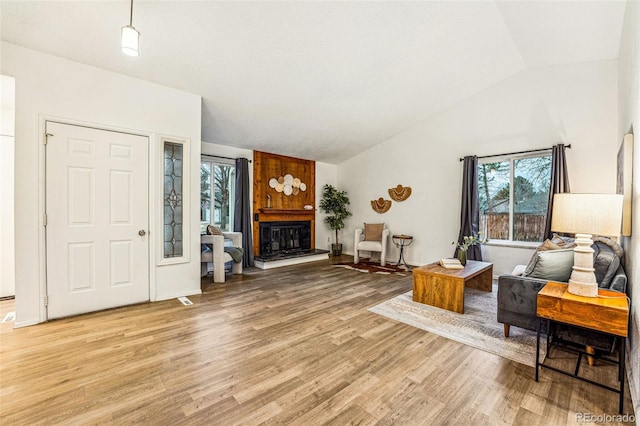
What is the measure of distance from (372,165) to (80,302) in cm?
571

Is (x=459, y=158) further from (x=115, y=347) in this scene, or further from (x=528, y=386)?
(x=115, y=347)

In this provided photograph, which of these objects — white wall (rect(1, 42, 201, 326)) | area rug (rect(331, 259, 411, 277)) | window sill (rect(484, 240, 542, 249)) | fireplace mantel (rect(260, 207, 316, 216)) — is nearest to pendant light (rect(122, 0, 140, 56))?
white wall (rect(1, 42, 201, 326))

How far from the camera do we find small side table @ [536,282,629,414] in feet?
5.81

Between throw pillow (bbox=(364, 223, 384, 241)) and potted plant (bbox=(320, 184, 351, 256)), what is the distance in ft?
2.98

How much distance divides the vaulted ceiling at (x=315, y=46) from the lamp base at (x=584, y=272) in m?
2.69

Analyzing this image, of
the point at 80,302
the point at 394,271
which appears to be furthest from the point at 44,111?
the point at 394,271

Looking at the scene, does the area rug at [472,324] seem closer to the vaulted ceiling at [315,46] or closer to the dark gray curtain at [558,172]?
the dark gray curtain at [558,172]

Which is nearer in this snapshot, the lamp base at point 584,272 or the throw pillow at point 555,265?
the lamp base at point 584,272

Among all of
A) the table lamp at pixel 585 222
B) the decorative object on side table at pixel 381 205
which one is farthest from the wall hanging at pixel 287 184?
the table lamp at pixel 585 222

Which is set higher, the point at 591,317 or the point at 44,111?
the point at 44,111

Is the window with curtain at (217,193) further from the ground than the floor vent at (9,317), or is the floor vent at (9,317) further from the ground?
the window with curtain at (217,193)

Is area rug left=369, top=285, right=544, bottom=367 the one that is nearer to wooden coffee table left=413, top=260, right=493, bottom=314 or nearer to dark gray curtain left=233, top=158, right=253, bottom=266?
wooden coffee table left=413, top=260, right=493, bottom=314

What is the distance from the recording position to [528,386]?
1.99m

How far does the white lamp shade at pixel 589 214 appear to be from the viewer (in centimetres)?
195
